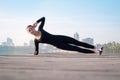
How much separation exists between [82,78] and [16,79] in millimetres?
1536

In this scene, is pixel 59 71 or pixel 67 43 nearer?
pixel 59 71

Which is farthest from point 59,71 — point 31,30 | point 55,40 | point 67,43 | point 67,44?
point 67,43

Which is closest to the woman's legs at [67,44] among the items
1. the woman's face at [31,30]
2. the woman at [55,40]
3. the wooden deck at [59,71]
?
the woman at [55,40]

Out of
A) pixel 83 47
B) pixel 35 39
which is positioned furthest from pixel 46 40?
pixel 83 47

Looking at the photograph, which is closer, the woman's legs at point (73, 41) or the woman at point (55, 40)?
the woman at point (55, 40)

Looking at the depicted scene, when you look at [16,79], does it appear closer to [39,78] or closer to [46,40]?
[39,78]

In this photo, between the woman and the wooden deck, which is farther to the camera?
the woman

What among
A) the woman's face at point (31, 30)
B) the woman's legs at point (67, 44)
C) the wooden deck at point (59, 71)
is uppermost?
the woman's face at point (31, 30)

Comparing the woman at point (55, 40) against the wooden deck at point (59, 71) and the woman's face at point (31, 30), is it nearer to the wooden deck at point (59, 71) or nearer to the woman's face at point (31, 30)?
the woman's face at point (31, 30)

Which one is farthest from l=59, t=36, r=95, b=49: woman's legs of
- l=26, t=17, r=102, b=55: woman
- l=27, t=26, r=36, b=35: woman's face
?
l=27, t=26, r=36, b=35: woman's face

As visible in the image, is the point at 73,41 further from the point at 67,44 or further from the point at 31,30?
the point at 31,30

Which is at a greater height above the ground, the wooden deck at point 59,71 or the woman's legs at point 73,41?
the woman's legs at point 73,41

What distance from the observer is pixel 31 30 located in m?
18.3

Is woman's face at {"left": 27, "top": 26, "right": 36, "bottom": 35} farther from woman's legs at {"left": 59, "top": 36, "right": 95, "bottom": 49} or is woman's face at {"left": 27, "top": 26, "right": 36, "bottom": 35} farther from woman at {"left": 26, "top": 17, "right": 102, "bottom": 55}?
woman's legs at {"left": 59, "top": 36, "right": 95, "bottom": 49}
